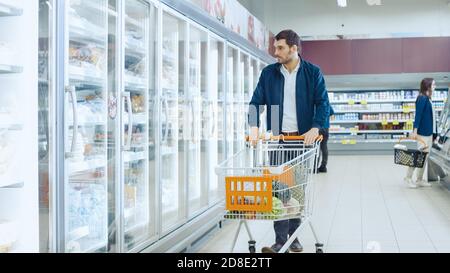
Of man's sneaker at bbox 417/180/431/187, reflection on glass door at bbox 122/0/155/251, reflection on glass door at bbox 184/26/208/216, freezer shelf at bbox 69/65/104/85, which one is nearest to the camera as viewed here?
freezer shelf at bbox 69/65/104/85

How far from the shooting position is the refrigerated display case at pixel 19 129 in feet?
9.02

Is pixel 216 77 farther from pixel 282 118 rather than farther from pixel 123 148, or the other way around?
pixel 123 148

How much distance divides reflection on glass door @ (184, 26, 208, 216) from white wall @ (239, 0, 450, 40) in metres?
8.87

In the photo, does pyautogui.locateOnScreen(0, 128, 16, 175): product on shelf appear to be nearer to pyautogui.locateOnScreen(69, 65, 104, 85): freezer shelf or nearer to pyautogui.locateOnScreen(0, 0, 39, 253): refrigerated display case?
pyautogui.locateOnScreen(0, 0, 39, 253): refrigerated display case

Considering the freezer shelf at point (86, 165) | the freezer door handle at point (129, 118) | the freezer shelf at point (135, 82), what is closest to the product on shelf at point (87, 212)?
the freezer shelf at point (86, 165)

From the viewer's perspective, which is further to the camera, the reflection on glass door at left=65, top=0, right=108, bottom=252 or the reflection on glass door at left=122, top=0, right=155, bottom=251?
the reflection on glass door at left=122, top=0, right=155, bottom=251

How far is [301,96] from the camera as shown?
14.3 ft

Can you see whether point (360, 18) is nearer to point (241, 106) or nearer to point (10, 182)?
point (241, 106)

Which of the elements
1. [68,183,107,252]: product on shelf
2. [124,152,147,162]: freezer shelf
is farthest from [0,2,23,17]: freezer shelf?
[124,152,147,162]: freezer shelf

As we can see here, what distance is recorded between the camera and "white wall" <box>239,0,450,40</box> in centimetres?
1472

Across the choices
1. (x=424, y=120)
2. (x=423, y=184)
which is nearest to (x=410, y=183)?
(x=423, y=184)

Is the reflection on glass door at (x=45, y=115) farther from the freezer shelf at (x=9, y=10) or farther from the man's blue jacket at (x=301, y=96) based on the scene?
the man's blue jacket at (x=301, y=96)

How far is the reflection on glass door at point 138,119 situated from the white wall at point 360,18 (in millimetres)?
10465

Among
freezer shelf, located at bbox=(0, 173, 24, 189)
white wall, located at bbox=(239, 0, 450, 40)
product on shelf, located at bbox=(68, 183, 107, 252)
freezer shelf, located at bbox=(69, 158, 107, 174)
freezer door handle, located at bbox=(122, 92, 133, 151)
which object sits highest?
white wall, located at bbox=(239, 0, 450, 40)
